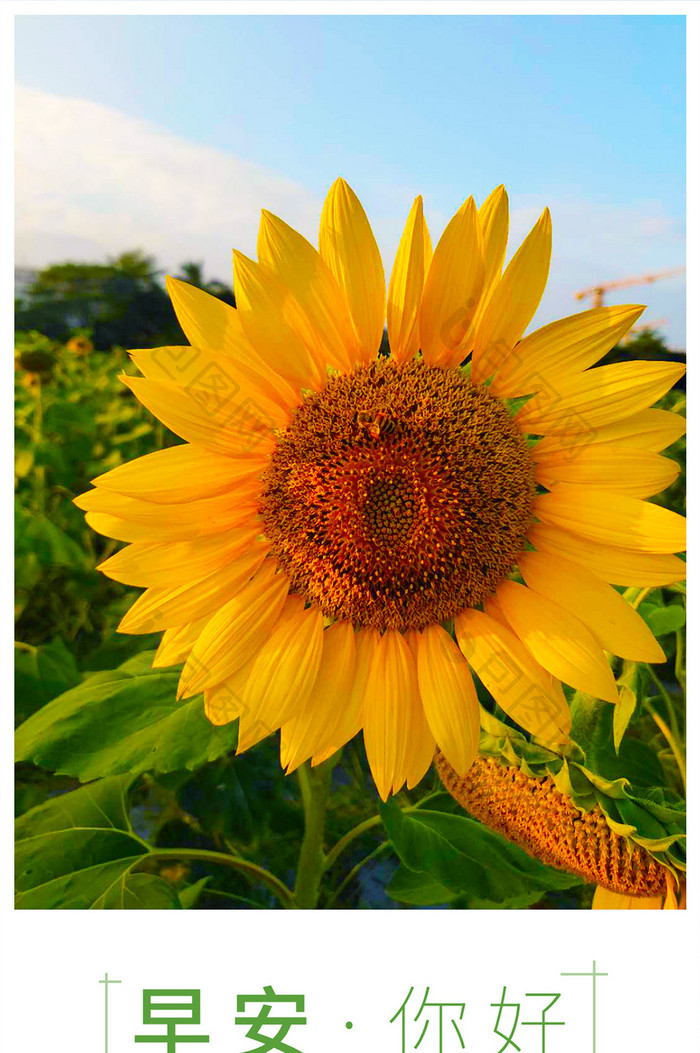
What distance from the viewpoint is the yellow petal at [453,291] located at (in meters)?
0.52

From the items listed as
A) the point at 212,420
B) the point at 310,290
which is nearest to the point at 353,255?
the point at 310,290

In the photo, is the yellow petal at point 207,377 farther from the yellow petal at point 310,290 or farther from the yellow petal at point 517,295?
the yellow petal at point 517,295

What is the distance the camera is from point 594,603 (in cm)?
56

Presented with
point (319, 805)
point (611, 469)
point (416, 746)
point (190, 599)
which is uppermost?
point (611, 469)

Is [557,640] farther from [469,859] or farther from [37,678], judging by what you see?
[37,678]

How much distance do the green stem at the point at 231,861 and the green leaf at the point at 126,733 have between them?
0.15m

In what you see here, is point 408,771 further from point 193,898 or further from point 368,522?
point 193,898

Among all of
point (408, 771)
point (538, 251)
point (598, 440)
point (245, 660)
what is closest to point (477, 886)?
point (408, 771)

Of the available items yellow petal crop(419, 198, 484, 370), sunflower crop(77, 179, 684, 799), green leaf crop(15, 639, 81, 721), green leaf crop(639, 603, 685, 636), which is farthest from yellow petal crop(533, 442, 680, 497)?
green leaf crop(15, 639, 81, 721)

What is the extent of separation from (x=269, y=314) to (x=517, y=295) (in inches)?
7.0

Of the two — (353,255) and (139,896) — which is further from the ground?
(353,255)

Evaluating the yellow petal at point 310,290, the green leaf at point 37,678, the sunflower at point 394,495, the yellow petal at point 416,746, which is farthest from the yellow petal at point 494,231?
the green leaf at point 37,678

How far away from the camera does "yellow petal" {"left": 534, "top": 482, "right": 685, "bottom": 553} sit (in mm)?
525

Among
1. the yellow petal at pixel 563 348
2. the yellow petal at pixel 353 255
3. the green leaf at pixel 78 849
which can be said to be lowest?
the green leaf at pixel 78 849
